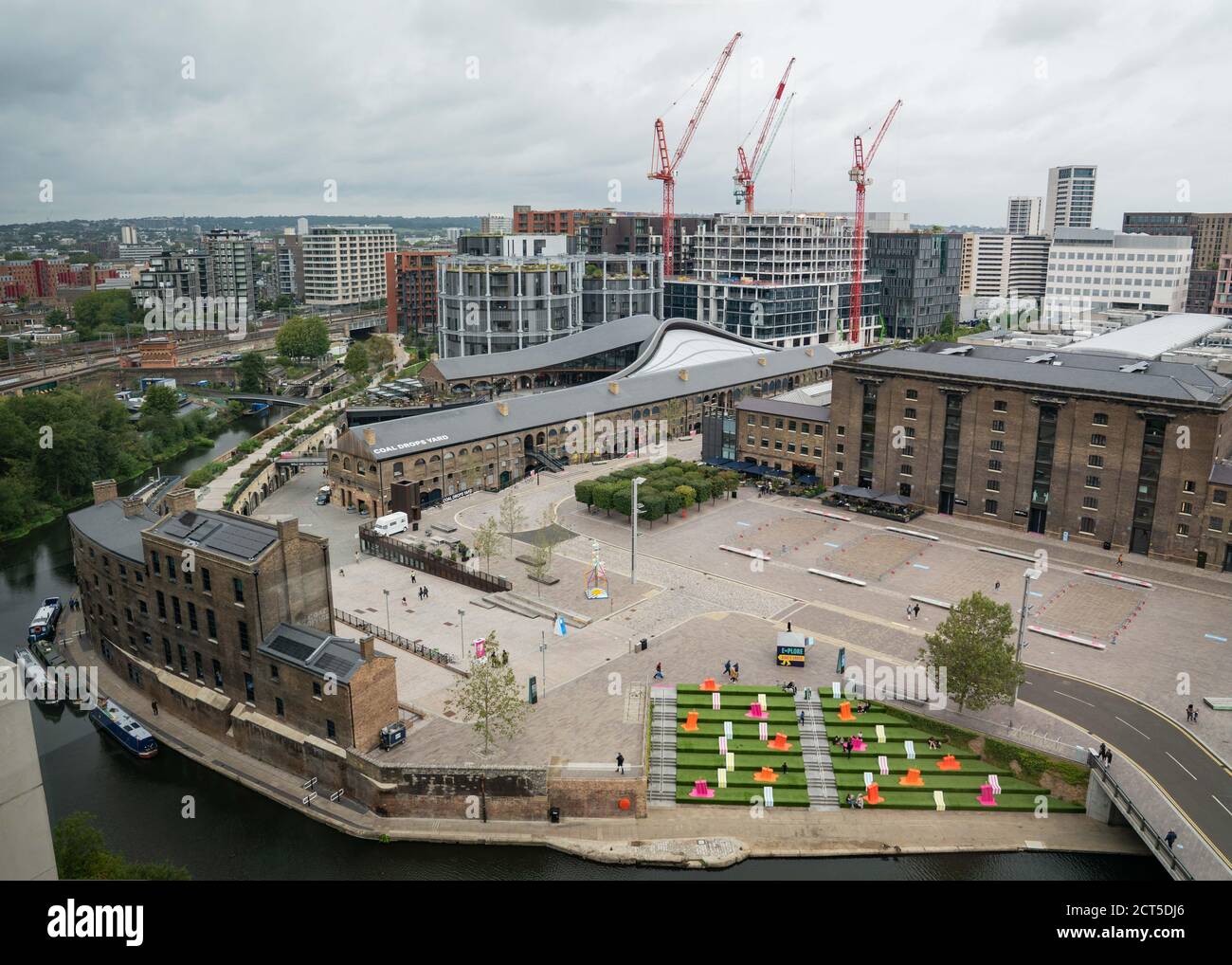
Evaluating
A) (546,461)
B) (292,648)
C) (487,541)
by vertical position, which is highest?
(292,648)

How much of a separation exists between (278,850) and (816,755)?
73.2 ft

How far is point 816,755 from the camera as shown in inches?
1593

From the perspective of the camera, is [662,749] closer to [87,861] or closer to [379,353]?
[87,861]

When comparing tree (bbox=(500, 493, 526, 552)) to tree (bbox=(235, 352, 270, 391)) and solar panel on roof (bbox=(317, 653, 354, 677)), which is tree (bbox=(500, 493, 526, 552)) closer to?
solar panel on roof (bbox=(317, 653, 354, 677))

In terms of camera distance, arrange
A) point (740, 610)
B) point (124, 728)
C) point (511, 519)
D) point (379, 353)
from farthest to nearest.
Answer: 1. point (379, 353)
2. point (511, 519)
3. point (740, 610)
4. point (124, 728)

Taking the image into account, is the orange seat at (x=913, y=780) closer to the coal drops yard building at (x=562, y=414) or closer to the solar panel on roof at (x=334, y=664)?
the solar panel on roof at (x=334, y=664)

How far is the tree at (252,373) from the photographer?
133750mm

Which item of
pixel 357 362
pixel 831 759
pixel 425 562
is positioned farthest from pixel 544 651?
pixel 357 362

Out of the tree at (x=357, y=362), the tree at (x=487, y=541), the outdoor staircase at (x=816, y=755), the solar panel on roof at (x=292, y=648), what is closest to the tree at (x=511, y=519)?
the tree at (x=487, y=541)

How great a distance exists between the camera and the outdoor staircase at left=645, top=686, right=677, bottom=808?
38.3 m

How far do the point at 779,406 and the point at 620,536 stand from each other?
22296 millimetres

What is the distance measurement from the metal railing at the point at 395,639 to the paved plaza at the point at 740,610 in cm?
64
